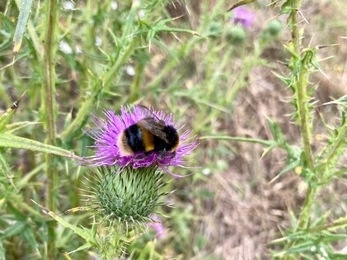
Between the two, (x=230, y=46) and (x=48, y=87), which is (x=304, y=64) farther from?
(x=230, y=46)

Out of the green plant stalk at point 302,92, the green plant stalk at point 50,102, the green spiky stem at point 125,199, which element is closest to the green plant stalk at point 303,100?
the green plant stalk at point 302,92

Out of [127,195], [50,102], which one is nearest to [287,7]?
[127,195]

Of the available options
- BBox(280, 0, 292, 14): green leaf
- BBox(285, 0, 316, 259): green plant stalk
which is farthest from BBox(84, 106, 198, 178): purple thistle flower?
BBox(280, 0, 292, 14): green leaf

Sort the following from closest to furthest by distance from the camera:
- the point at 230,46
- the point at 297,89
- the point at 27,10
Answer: the point at 27,10
the point at 297,89
the point at 230,46

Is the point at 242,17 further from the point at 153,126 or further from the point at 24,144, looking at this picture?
the point at 24,144

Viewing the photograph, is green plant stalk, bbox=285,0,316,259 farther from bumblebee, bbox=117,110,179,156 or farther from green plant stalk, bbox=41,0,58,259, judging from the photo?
green plant stalk, bbox=41,0,58,259

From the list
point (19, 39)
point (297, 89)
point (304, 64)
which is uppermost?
point (19, 39)

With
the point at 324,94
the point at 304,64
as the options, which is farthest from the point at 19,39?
the point at 324,94
